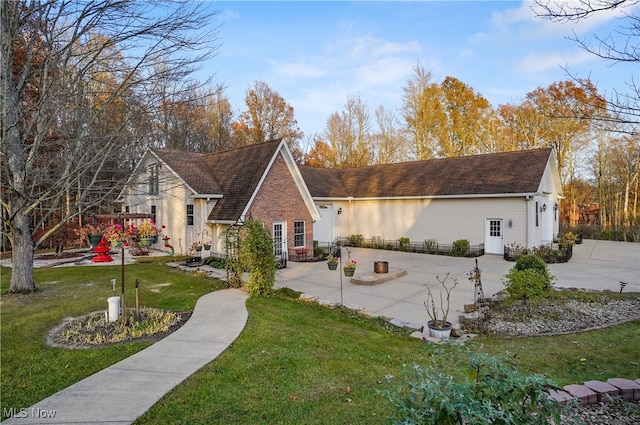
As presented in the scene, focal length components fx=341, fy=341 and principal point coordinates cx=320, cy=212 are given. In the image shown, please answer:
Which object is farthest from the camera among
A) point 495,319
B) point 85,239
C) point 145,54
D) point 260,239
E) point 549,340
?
point 85,239

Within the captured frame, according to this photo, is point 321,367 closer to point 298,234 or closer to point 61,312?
point 61,312

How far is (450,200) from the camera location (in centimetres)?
2036

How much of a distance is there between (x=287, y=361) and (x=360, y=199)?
19590 mm

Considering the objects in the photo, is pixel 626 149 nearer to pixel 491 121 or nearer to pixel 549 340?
pixel 491 121

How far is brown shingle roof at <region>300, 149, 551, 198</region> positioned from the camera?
1867cm

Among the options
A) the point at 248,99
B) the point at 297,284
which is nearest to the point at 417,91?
the point at 248,99

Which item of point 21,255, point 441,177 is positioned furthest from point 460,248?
point 21,255

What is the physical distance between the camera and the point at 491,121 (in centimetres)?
3109

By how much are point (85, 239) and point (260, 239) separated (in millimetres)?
12566

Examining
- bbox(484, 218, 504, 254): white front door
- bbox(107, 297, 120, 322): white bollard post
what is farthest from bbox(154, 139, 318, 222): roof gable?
bbox(484, 218, 504, 254): white front door

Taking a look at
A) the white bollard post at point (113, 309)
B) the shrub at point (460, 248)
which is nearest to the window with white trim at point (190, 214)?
the white bollard post at point (113, 309)

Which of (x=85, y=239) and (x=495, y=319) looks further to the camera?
(x=85, y=239)

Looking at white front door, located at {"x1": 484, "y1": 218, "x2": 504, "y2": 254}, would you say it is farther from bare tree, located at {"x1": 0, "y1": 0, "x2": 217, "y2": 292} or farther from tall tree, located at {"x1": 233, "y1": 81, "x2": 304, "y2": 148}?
tall tree, located at {"x1": 233, "y1": 81, "x2": 304, "y2": 148}

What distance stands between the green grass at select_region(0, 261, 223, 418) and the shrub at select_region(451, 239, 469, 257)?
1331 centimetres
